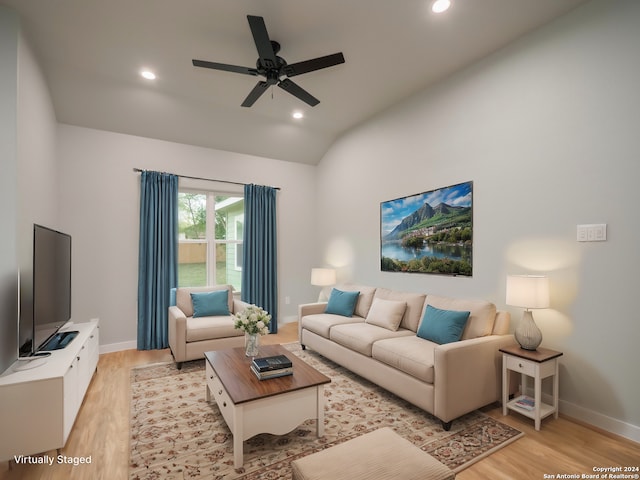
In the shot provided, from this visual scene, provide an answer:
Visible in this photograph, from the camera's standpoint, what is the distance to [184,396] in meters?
2.96

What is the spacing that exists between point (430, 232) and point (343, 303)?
142 cm

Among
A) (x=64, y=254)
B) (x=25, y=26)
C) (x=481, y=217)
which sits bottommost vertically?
(x=64, y=254)

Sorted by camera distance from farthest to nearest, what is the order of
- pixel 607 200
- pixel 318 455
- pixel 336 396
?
pixel 336 396 → pixel 607 200 → pixel 318 455

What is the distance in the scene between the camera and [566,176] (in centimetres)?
265

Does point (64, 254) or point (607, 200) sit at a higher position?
point (607, 200)

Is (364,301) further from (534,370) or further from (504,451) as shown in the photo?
(504,451)

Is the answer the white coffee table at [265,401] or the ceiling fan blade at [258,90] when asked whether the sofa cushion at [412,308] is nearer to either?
the white coffee table at [265,401]

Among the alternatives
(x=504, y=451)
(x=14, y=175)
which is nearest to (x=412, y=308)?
(x=504, y=451)

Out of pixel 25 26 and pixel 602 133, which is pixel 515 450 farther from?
pixel 25 26

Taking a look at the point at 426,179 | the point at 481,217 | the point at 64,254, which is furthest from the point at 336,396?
the point at 64,254

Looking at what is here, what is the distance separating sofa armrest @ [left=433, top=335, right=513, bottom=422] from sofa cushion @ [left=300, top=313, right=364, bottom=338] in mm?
1558

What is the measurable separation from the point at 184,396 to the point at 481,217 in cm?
329

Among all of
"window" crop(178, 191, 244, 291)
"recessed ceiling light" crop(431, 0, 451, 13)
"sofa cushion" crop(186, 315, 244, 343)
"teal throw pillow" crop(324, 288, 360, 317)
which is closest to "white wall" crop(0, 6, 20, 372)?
"sofa cushion" crop(186, 315, 244, 343)

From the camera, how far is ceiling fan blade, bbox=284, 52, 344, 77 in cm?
264
